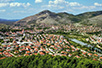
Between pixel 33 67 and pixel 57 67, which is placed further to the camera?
pixel 33 67

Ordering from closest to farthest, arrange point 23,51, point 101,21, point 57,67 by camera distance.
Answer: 1. point 57,67
2. point 23,51
3. point 101,21

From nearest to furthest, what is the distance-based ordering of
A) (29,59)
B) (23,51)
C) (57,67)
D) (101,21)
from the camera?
(57,67) → (29,59) → (23,51) → (101,21)

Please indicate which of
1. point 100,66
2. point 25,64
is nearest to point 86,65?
point 100,66

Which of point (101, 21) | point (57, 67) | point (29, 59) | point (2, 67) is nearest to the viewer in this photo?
point (57, 67)

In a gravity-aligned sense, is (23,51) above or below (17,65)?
below

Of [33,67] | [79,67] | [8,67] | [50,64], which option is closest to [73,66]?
[79,67]

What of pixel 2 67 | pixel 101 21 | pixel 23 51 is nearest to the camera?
pixel 2 67

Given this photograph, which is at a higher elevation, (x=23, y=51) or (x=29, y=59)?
(x=29, y=59)

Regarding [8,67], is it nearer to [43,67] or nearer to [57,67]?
[43,67]

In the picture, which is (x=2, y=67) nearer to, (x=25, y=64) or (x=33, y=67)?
(x=25, y=64)
